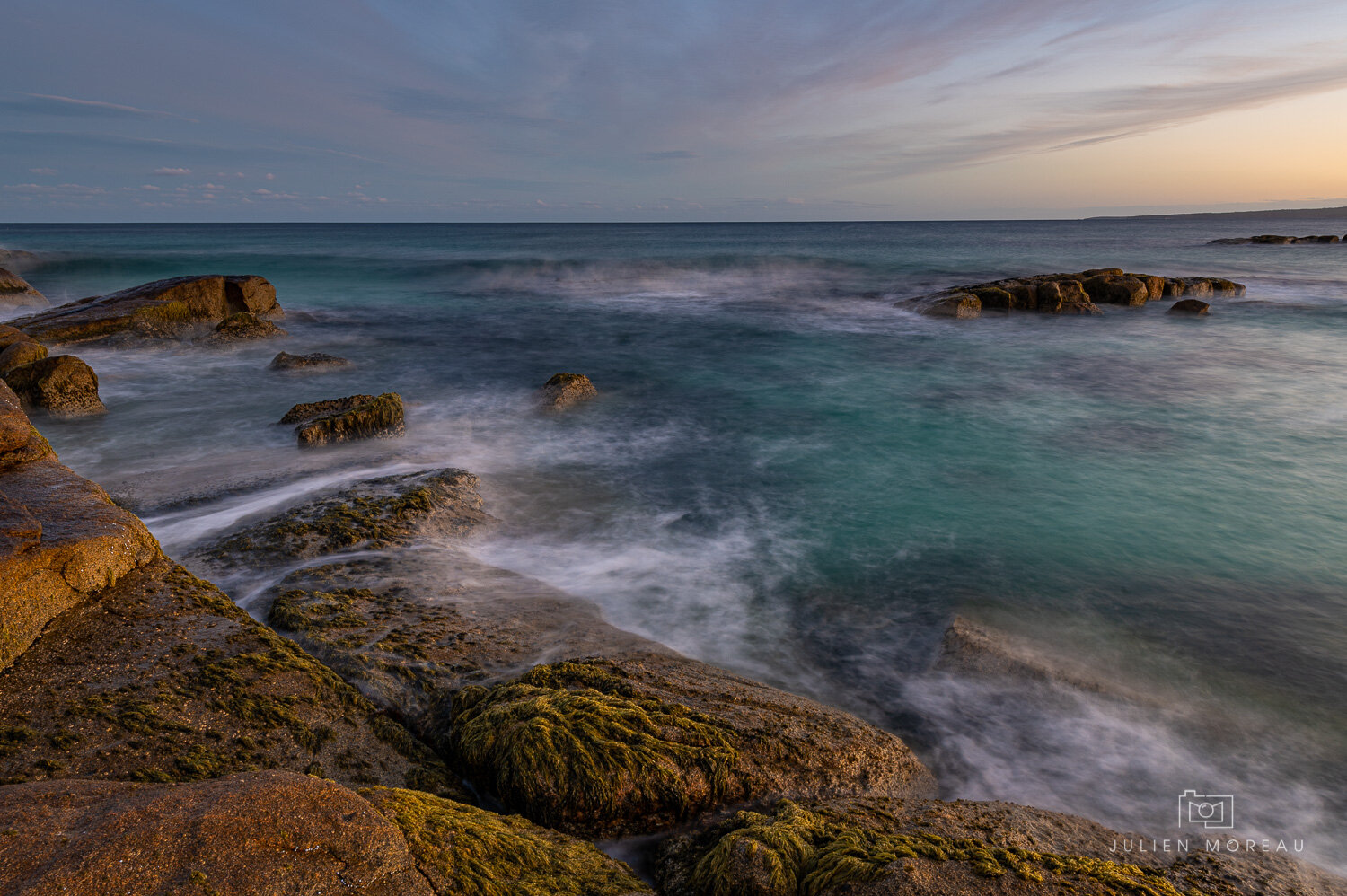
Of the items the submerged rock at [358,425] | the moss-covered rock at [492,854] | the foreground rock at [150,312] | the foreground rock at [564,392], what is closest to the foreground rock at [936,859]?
the moss-covered rock at [492,854]

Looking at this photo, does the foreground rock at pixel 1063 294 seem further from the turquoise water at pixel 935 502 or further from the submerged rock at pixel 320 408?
the submerged rock at pixel 320 408

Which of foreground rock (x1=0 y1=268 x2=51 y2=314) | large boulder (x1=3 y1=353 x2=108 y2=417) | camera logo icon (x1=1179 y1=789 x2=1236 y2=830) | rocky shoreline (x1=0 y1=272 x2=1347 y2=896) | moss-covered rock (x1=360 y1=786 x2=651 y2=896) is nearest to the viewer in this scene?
rocky shoreline (x1=0 y1=272 x2=1347 y2=896)

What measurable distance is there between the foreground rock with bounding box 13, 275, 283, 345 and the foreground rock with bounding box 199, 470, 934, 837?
576 inches

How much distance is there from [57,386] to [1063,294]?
86.7ft

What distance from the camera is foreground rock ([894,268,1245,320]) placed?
23406 mm

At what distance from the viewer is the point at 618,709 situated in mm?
3598

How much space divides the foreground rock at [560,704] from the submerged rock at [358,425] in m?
3.92

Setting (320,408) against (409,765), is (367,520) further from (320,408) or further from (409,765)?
(320,408)

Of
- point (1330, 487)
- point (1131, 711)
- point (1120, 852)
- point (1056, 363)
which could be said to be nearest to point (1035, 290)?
point (1056, 363)

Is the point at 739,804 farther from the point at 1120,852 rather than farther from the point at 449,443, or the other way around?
the point at 449,443

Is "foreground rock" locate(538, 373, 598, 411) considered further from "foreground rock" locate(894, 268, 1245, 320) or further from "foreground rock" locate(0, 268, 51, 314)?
"foreground rock" locate(0, 268, 51, 314)

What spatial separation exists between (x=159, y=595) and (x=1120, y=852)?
200 inches

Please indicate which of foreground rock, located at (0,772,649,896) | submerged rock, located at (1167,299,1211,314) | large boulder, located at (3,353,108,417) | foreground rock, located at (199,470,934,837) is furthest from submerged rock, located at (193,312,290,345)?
submerged rock, located at (1167,299,1211,314)

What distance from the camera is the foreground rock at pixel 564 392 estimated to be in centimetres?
1250
